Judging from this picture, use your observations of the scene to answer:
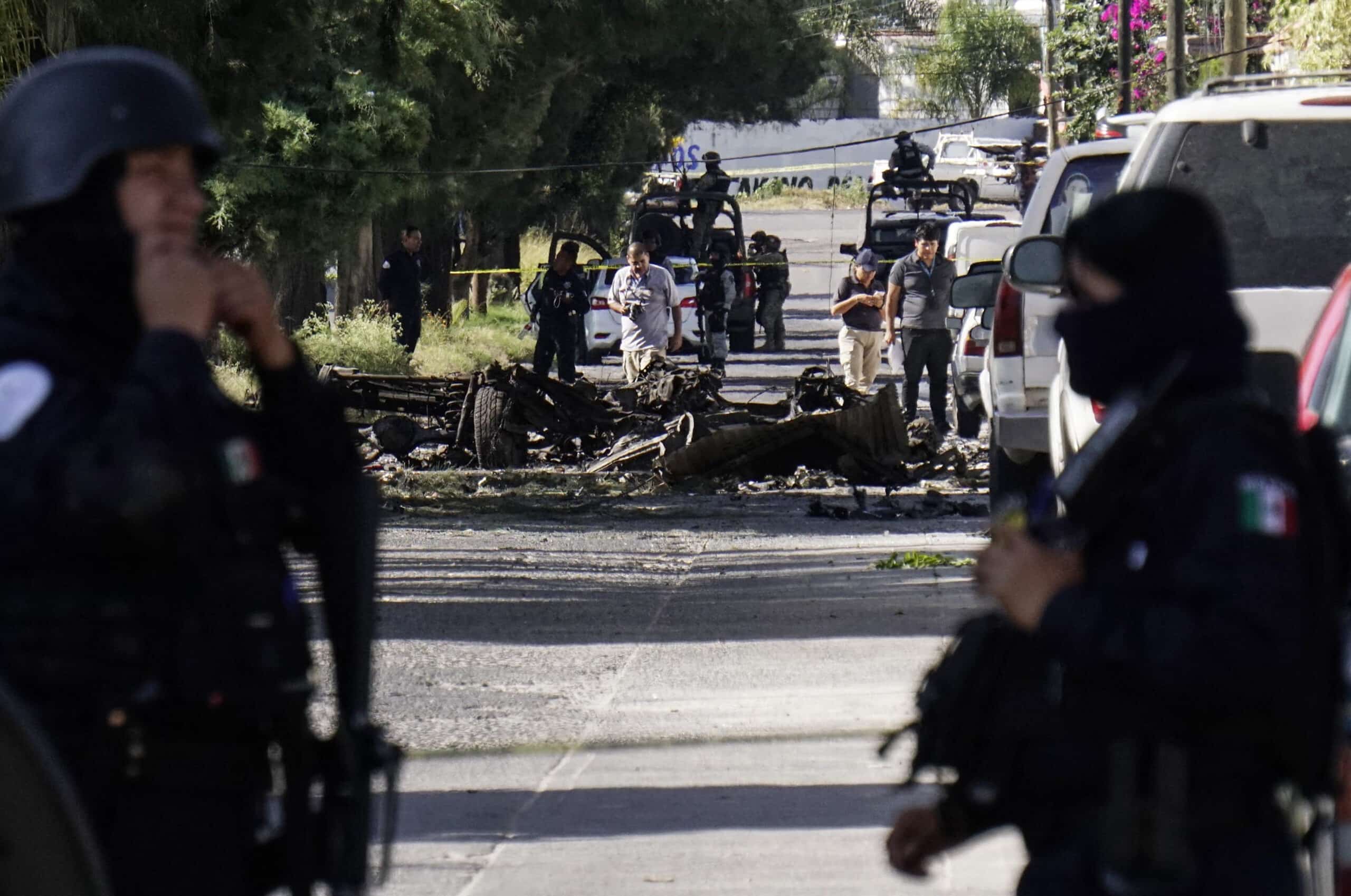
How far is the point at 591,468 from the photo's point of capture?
15688 mm

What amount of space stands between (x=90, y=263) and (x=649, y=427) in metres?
13.6

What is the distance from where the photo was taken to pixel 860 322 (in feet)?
64.8

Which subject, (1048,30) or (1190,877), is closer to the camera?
(1190,877)

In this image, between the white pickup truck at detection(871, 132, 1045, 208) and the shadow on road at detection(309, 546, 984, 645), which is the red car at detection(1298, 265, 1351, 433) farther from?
the white pickup truck at detection(871, 132, 1045, 208)

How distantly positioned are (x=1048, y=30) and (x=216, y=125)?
38.0m

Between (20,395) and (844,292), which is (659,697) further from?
(844,292)

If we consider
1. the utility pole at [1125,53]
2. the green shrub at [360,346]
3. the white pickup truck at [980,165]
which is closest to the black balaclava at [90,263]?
the green shrub at [360,346]

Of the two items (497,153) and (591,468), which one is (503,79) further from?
(591,468)

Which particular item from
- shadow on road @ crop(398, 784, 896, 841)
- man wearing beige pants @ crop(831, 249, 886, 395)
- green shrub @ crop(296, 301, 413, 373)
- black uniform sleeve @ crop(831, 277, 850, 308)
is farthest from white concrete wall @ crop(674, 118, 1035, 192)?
shadow on road @ crop(398, 784, 896, 841)

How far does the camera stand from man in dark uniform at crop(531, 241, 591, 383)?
909 inches

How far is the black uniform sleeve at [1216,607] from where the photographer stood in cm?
255

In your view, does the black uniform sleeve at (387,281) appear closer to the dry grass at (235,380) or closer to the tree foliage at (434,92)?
the tree foliage at (434,92)

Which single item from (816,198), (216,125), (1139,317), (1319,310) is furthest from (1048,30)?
(1139,317)

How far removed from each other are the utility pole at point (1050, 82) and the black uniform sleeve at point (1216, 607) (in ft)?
135
